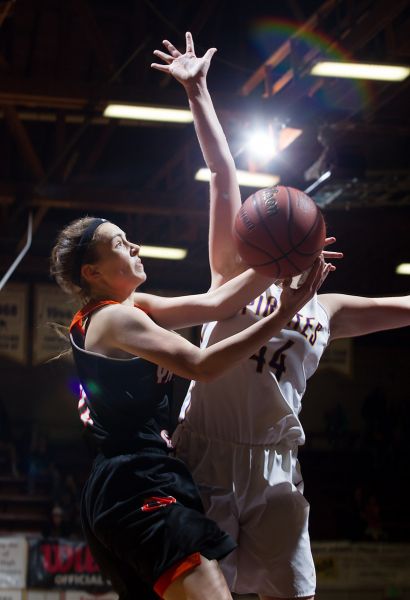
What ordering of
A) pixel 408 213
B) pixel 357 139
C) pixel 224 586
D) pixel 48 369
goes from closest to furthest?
pixel 224 586 → pixel 357 139 → pixel 408 213 → pixel 48 369

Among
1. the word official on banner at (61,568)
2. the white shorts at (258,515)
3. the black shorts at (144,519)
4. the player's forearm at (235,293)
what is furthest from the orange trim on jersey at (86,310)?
the word official on banner at (61,568)

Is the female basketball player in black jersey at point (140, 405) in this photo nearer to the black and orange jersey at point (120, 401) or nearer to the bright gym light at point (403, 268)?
the black and orange jersey at point (120, 401)

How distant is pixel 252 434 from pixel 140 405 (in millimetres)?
476

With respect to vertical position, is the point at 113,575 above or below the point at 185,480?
below

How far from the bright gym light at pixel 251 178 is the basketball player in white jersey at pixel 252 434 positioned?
21.7ft

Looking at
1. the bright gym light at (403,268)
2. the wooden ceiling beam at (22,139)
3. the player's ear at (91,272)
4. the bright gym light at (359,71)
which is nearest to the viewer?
the player's ear at (91,272)

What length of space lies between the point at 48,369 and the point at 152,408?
533 inches

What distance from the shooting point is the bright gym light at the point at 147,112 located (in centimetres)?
843

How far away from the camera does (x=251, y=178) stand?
1032cm

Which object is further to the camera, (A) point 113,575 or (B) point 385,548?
(B) point 385,548

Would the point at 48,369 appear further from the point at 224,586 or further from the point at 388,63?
the point at 224,586

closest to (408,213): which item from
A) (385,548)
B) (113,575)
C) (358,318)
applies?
(385,548)

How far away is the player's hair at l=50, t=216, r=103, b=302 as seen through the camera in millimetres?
3459

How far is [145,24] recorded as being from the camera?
893 centimetres
